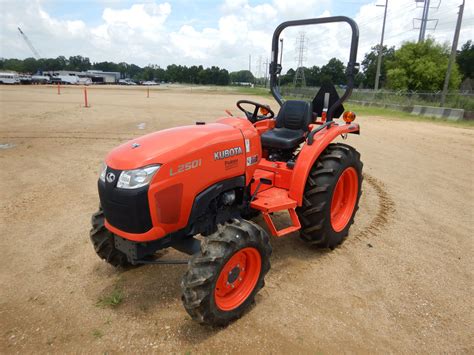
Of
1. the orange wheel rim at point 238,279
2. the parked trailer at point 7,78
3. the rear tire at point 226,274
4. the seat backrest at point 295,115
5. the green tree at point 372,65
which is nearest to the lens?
the rear tire at point 226,274

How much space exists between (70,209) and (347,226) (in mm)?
3487

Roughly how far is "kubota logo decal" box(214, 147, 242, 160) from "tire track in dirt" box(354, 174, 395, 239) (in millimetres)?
2001

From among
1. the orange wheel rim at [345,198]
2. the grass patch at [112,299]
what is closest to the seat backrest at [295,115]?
the orange wheel rim at [345,198]

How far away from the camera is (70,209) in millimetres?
4598

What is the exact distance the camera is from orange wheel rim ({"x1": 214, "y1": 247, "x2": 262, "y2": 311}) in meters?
2.53

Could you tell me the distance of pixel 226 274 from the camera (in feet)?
8.32

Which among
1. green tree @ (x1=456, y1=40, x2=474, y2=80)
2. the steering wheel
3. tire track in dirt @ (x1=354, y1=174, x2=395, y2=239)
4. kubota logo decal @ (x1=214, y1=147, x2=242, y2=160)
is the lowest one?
tire track in dirt @ (x1=354, y1=174, x2=395, y2=239)

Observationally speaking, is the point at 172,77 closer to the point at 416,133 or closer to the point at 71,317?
the point at 416,133

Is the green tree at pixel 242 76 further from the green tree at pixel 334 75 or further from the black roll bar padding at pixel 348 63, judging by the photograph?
the black roll bar padding at pixel 348 63

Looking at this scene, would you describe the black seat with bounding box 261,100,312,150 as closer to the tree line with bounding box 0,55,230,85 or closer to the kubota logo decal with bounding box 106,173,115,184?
the kubota logo decal with bounding box 106,173,115,184

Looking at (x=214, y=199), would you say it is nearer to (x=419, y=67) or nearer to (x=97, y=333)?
(x=97, y=333)

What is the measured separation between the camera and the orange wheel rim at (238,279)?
2.53m

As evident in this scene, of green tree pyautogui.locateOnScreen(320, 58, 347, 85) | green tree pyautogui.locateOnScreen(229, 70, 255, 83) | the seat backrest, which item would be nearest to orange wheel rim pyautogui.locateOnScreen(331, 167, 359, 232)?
the seat backrest

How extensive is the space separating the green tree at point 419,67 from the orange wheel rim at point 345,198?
37.1 m
